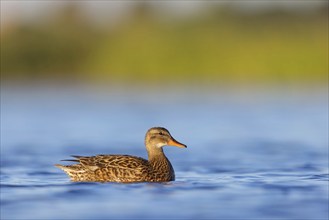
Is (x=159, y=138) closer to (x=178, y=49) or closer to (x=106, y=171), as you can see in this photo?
(x=106, y=171)

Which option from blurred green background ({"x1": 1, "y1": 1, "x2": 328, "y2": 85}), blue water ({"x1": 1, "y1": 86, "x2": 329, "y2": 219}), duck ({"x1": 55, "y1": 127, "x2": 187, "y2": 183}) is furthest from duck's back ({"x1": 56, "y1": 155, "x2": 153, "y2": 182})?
blurred green background ({"x1": 1, "y1": 1, "x2": 328, "y2": 85})

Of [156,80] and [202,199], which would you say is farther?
[156,80]

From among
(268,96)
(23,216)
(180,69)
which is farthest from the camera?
(180,69)

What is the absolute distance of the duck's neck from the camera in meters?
11.9

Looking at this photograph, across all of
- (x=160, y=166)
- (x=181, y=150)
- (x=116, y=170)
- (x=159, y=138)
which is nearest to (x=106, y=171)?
(x=116, y=170)

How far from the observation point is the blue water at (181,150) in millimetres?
9891

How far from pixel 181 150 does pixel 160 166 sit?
217 inches

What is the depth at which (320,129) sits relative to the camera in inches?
819

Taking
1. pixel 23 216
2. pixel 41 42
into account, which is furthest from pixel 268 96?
pixel 23 216

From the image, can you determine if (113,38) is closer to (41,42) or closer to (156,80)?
(41,42)

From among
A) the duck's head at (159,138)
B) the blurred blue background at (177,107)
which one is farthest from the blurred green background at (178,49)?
the duck's head at (159,138)

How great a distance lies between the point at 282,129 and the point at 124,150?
4.90 m

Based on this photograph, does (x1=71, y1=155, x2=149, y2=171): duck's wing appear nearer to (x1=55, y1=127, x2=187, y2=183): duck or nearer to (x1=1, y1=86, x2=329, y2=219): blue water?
(x1=55, y1=127, x2=187, y2=183): duck

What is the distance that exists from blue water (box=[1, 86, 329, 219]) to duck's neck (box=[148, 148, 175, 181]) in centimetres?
15
